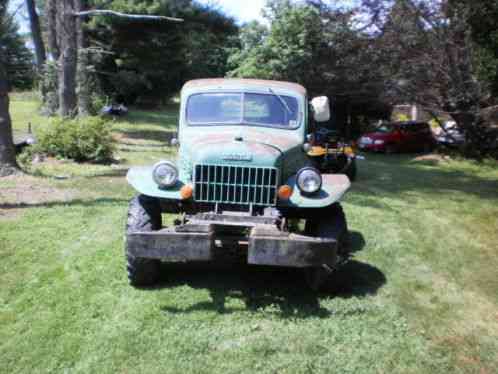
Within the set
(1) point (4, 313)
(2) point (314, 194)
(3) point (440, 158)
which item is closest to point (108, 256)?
(1) point (4, 313)

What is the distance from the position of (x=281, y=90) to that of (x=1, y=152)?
19.1 feet

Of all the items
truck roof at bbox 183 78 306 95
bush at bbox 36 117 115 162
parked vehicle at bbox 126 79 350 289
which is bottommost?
bush at bbox 36 117 115 162

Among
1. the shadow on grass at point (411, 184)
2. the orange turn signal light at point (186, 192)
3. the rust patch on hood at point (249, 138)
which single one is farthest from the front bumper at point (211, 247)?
the shadow on grass at point (411, 184)

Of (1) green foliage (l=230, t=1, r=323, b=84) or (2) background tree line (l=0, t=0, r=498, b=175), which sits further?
(1) green foliage (l=230, t=1, r=323, b=84)

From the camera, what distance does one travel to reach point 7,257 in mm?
5348

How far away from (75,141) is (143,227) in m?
7.81

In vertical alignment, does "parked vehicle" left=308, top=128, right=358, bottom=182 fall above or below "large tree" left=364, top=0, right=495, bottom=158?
below

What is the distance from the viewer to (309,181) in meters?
4.67

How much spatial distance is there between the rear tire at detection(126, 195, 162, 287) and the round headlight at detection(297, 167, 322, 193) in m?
1.41

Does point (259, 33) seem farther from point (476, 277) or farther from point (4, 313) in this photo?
point (4, 313)

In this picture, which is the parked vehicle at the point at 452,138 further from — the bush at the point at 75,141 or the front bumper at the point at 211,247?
the front bumper at the point at 211,247

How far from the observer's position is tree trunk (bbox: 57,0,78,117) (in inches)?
518

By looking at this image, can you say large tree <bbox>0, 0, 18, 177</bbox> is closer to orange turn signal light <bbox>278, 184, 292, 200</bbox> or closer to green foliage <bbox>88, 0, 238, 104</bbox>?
orange turn signal light <bbox>278, 184, 292, 200</bbox>

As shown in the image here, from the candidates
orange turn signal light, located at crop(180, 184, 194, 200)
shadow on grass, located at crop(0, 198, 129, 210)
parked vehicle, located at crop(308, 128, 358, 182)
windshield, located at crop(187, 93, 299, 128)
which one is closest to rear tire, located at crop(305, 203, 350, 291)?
windshield, located at crop(187, 93, 299, 128)
